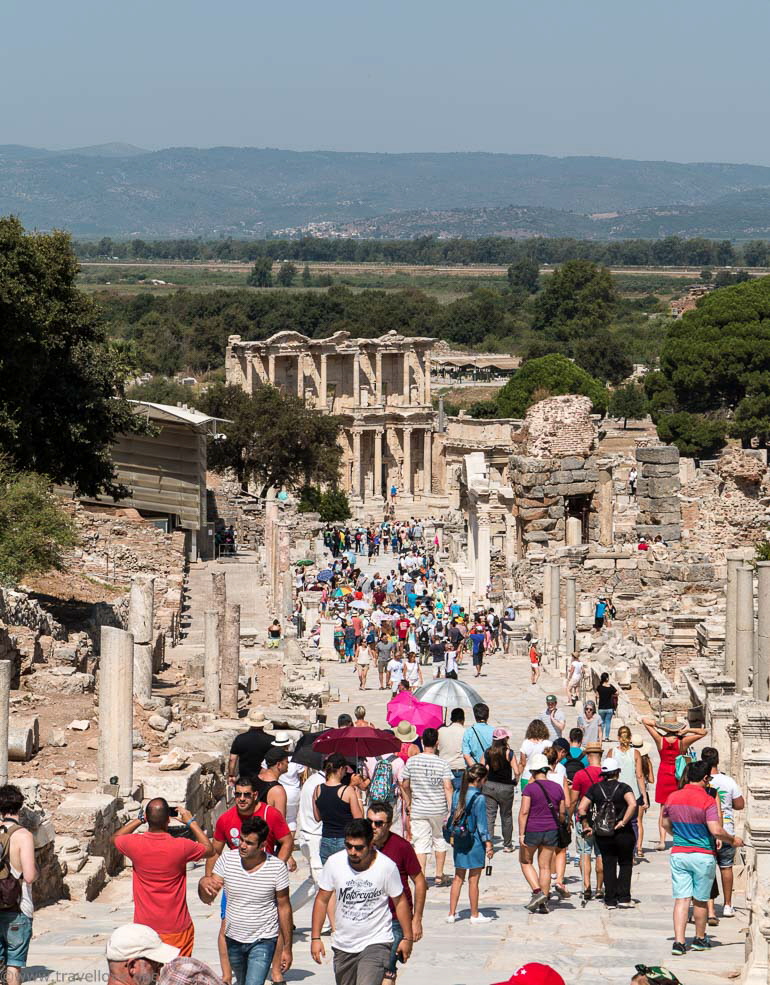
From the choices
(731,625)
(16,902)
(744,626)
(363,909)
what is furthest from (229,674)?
(363,909)

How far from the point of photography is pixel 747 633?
23.8 m

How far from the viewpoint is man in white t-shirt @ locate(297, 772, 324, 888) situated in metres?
12.9

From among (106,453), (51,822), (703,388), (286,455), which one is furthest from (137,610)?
(703,388)

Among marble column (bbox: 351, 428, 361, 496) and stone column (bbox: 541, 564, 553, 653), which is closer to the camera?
stone column (bbox: 541, 564, 553, 653)

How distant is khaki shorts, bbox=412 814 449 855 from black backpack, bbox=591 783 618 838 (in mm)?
1254

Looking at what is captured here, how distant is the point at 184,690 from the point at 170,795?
11.4 meters

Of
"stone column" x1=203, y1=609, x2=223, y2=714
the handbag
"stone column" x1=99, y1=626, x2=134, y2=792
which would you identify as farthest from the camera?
"stone column" x1=203, y1=609, x2=223, y2=714

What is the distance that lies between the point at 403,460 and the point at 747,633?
78231mm

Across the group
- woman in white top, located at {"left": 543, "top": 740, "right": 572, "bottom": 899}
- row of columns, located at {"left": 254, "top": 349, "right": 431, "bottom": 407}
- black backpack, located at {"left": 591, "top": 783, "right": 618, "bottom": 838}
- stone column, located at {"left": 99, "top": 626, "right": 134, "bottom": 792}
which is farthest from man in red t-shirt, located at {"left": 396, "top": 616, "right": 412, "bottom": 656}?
row of columns, located at {"left": 254, "top": 349, "right": 431, "bottom": 407}

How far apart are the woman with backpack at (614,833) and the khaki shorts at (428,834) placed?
3.84 feet

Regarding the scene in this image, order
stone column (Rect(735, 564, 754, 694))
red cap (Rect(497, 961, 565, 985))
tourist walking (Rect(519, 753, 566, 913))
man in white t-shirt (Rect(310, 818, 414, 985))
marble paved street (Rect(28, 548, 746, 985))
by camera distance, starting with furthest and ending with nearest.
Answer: stone column (Rect(735, 564, 754, 694)) < tourist walking (Rect(519, 753, 566, 913)) < marble paved street (Rect(28, 548, 746, 985)) < man in white t-shirt (Rect(310, 818, 414, 985)) < red cap (Rect(497, 961, 565, 985))

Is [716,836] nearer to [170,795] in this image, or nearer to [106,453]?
[170,795]

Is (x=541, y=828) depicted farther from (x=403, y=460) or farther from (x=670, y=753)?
(x=403, y=460)

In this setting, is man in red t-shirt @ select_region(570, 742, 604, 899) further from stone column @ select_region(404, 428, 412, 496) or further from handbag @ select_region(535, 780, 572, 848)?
stone column @ select_region(404, 428, 412, 496)
